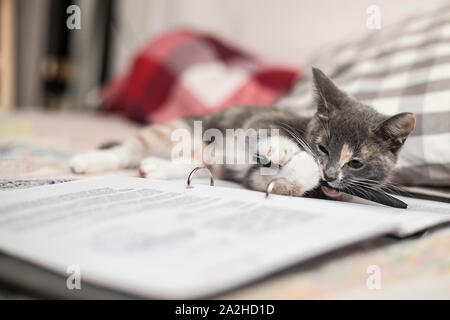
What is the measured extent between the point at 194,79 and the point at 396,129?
1165mm

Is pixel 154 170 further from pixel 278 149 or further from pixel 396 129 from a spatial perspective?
pixel 396 129

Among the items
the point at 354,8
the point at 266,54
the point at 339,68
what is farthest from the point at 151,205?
the point at 266,54

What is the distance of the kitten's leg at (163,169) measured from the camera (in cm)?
98

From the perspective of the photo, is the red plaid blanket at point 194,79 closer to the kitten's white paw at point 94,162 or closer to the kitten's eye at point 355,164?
the kitten's white paw at point 94,162

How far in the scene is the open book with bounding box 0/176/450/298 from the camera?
1.38 ft

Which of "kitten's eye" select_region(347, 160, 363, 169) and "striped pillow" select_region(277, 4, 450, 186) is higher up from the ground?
"striped pillow" select_region(277, 4, 450, 186)

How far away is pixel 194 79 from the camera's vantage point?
1.88 m

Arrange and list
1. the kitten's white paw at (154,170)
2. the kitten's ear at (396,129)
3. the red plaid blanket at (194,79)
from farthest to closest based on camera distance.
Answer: the red plaid blanket at (194,79), the kitten's white paw at (154,170), the kitten's ear at (396,129)

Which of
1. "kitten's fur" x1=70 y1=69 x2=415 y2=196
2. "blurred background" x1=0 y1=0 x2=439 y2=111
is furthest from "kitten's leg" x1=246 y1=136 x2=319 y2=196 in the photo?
"blurred background" x1=0 y1=0 x2=439 y2=111

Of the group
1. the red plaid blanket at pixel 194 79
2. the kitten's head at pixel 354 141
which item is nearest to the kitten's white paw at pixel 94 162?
the kitten's head at pixel 354 141

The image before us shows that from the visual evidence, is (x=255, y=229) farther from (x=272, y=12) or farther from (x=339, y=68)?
(x=272, y=12)

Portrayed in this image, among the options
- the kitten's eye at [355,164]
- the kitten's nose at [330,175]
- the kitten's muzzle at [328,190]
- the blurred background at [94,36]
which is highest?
the blurred background at [94,36]

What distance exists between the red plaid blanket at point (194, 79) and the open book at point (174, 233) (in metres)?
1.08

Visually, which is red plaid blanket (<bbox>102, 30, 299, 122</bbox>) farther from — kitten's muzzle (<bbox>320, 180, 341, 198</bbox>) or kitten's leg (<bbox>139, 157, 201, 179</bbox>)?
kitten's muzzle (<bbox>320, 180, 341, 198</bbox>)
